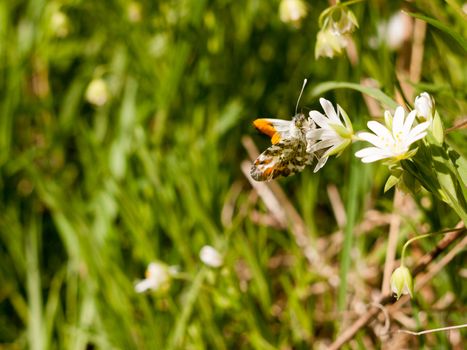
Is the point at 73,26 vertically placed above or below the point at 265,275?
above

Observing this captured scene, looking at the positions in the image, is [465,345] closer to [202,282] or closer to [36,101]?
[202,282]

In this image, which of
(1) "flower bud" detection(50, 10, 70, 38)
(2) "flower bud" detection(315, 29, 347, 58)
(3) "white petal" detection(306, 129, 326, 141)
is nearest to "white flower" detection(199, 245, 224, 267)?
(2) "flower bud" detection(315, 29, 347, 58)

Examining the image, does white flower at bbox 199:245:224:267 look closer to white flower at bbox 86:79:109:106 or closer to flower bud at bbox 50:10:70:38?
white flower at bbox 86:79:109:106

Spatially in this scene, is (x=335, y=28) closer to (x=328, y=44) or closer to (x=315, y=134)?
(x=328, y=44)

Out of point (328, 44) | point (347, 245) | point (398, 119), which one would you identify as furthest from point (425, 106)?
point (347, 245)

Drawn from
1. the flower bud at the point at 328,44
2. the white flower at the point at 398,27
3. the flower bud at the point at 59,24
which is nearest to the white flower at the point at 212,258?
the flower bud at the point at 328,44

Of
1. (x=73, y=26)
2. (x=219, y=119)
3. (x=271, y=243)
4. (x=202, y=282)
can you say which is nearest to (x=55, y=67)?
(x=73, y=26)

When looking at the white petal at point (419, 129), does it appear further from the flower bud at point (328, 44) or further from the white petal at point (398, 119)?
the flower bud at point (328, 44)
